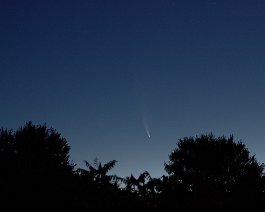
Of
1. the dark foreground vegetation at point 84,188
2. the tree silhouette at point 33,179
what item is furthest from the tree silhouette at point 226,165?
the tree silhouette at point 33,179

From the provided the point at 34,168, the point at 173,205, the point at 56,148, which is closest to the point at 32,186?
the point at 34,168

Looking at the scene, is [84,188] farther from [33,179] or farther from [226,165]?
[226,165]

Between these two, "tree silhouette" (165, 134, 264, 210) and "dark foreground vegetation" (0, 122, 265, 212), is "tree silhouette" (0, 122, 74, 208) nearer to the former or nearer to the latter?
"dark foreground vegetation" (0, 122, 265, 212)

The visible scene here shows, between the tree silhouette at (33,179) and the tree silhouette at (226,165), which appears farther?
the tree silhouette at (226,165)

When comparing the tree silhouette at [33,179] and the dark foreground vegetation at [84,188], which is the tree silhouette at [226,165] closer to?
the dark foreground vegetation at [84,188]

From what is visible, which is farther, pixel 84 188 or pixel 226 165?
pixel 226 165

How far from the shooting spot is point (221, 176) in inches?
1220

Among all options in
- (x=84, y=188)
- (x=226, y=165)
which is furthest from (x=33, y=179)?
(x=226, y=165)

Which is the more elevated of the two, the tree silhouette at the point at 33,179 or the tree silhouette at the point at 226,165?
the tree silhouette at the point at 226,165

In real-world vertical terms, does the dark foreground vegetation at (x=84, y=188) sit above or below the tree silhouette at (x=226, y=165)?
below

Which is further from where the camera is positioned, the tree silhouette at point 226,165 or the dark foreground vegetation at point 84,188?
the tree silhouette at point 226,165

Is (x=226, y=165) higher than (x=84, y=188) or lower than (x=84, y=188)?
higher

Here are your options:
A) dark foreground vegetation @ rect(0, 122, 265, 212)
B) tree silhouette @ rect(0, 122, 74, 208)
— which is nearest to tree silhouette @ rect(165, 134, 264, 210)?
dark foreground vegetation @ rect(0, 122, 265, 212)

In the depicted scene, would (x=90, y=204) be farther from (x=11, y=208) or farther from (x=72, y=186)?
(x=11, y=208)
